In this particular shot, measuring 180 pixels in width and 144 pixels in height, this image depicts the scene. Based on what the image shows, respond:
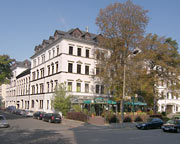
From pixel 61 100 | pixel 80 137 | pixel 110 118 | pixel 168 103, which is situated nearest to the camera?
pixel 80 137

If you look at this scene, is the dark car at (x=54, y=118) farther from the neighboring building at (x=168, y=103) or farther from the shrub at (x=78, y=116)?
the neighboring building at (x=168, y=103)

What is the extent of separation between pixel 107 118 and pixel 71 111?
8241 millimetres

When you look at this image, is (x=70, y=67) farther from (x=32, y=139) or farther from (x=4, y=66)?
(x=32, y=139)

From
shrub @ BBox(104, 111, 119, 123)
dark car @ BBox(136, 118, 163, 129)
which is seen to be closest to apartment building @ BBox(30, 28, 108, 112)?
shrub @ BBox(104, 111, 119, 123)

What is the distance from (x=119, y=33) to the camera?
1427 inches

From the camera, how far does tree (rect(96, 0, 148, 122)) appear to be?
3538cm

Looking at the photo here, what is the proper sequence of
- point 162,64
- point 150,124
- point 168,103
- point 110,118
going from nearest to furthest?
point 150,124 → point 110,118 → point 162,64 → point 168,103

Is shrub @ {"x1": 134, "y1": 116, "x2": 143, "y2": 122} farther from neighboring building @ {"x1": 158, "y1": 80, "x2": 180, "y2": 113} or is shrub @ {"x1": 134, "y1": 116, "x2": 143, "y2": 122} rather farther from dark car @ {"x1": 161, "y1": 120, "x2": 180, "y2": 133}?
neighboring building @ {"x1": 158, "y1": 80, "x2": 180, "y2": 113}

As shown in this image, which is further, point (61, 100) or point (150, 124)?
point (61, 100)

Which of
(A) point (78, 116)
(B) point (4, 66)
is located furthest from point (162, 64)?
(B) point (4, 66)

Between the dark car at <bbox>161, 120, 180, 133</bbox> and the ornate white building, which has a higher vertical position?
the ornate white building

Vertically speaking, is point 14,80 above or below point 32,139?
above

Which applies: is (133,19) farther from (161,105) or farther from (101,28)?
(161,105)

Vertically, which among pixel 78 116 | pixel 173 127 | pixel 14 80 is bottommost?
pixel 78 116
